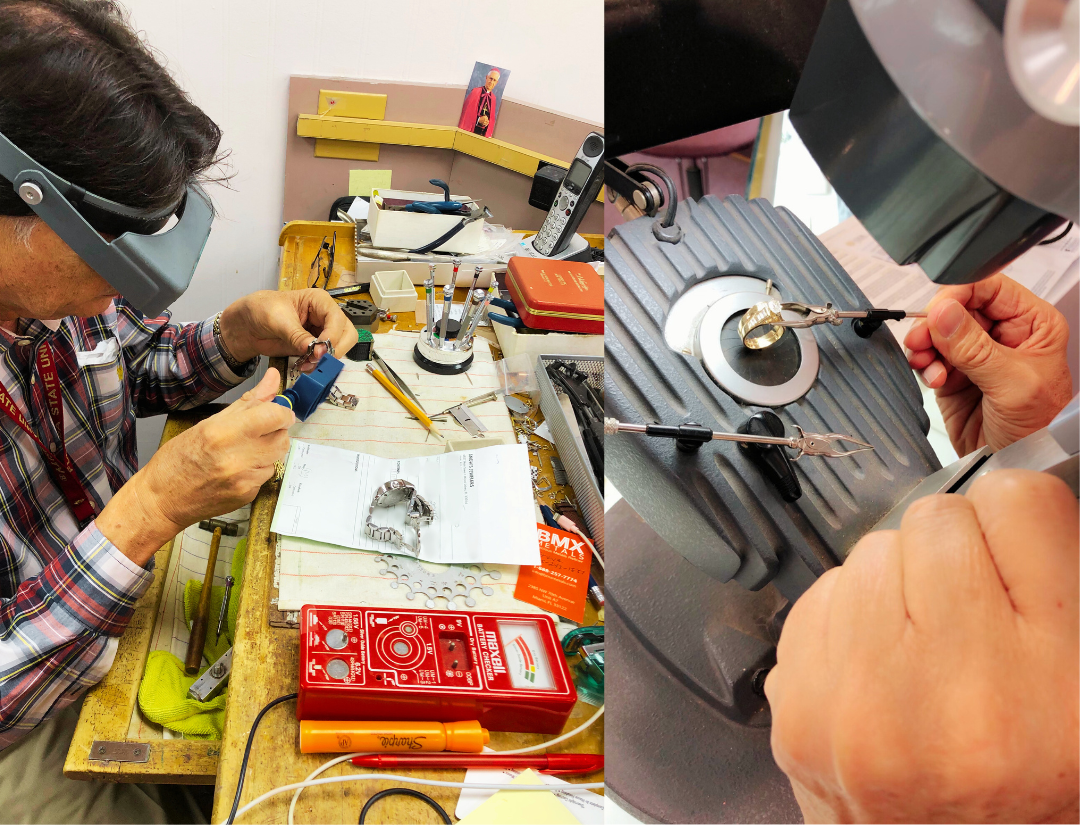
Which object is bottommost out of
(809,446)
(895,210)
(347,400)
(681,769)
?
(347,400)

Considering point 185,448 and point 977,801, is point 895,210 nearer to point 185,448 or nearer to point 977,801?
point 977,801

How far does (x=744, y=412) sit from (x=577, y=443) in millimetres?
467

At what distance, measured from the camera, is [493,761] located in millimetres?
582

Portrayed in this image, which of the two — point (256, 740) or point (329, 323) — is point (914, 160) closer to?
point (256, 740)

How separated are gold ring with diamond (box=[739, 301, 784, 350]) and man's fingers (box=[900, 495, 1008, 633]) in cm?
21

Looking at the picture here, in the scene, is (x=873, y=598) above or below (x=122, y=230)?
above

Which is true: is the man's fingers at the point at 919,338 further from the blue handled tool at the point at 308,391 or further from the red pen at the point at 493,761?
the blue handled tool at the point at 308,391

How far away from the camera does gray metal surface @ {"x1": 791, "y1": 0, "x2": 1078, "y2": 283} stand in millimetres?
190

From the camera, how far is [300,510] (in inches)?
31.2

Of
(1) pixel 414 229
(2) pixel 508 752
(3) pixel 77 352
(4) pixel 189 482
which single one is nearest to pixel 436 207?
(1) pixel 414 229

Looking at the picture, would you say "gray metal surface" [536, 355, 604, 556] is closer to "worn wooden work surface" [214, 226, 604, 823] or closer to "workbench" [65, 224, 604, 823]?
"workbench" [65, 224, 604, 823]

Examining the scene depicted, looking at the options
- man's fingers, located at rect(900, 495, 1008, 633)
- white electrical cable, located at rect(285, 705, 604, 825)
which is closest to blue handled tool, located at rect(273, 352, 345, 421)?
white electrical cable, located at rect(285, 705, 604, 825)

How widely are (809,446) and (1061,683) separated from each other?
0.75 feet

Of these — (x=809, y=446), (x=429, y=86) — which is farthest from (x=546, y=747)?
(x=429, y=86)
